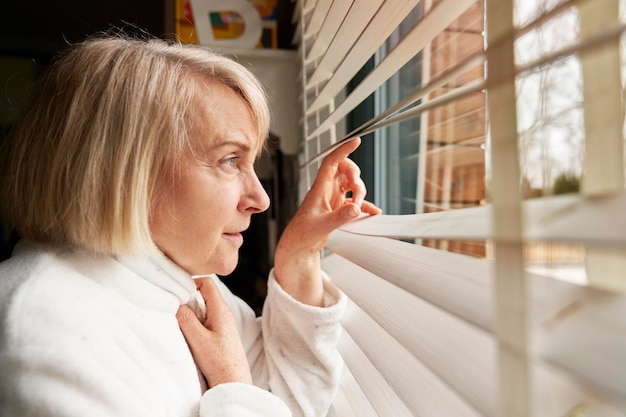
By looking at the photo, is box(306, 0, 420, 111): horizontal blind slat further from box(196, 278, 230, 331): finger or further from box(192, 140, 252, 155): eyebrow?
box(196, 278, 230, 331): finger

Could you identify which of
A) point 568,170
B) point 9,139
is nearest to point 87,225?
point 9,139

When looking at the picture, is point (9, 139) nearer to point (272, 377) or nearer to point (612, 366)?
point (272, 377)

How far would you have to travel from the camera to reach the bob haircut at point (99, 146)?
2.52 ft

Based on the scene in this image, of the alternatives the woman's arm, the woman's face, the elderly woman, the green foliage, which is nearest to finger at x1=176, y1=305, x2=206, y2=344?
the elderly woman

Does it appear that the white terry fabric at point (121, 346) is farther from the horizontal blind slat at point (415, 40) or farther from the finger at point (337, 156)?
Answer: the horizontal blind slat at point (415, 40)

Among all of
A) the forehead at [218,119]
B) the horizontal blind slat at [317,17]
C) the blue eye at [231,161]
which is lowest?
the blue eye at [231,161]

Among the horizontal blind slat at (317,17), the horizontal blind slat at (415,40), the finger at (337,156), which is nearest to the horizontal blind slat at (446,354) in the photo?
the finger at (337,156)

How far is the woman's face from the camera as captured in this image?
853 millimetres

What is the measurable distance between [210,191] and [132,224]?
153 mm

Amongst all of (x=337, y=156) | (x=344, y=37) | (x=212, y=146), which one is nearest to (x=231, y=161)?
(x=212, y=146)

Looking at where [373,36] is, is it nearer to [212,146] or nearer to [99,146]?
[212,146]

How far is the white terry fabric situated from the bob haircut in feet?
0.21

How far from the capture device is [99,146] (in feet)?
2.53

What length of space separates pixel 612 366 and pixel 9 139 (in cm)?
97
